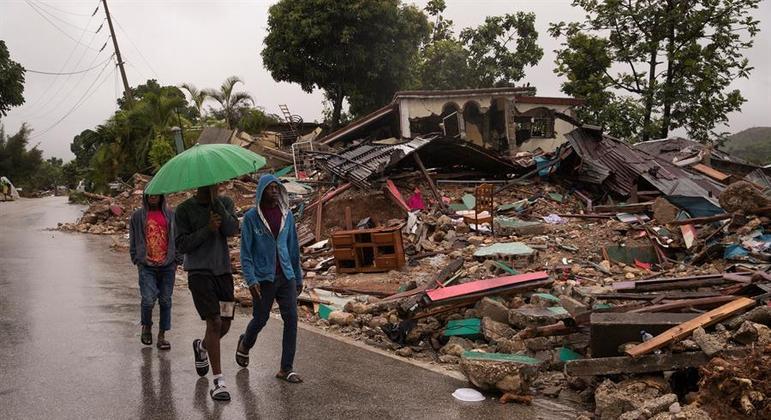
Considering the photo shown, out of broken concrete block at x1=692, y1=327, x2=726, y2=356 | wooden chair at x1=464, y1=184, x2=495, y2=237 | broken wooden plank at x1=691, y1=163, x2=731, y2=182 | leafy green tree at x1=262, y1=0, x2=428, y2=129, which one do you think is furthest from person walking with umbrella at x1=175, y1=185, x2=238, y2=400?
leafy green tree at x1=262, y1=0, x2=428, y2=129

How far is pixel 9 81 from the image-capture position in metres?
32.7

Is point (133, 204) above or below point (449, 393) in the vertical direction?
above

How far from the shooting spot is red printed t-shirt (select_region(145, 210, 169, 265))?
20.5 ft

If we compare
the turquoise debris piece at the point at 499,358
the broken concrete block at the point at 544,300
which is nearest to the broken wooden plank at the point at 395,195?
the broken concrete block at the point at 544,300

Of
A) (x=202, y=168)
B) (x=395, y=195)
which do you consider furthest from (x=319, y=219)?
A: (x=202, y=168)

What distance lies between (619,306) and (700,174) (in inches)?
497

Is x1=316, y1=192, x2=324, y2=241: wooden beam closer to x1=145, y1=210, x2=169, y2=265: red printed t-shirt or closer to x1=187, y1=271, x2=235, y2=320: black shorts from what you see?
x1=145, y1=210, x2=169, y2=265: red printed t-shirt

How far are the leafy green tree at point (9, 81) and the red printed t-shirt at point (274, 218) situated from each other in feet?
110

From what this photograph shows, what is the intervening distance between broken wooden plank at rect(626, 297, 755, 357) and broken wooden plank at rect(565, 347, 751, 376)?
72 millimetres

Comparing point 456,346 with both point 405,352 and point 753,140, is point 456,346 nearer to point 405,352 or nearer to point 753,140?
point 405,352

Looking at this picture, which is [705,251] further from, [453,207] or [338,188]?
[338,188]

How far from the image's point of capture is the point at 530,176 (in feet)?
57.5

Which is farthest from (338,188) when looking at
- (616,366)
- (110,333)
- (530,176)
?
(616,366)

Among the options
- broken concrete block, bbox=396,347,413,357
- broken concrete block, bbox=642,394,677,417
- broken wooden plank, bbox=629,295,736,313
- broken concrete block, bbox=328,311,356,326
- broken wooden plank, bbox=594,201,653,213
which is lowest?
broken concrete block, bbox=396,347,413,357
